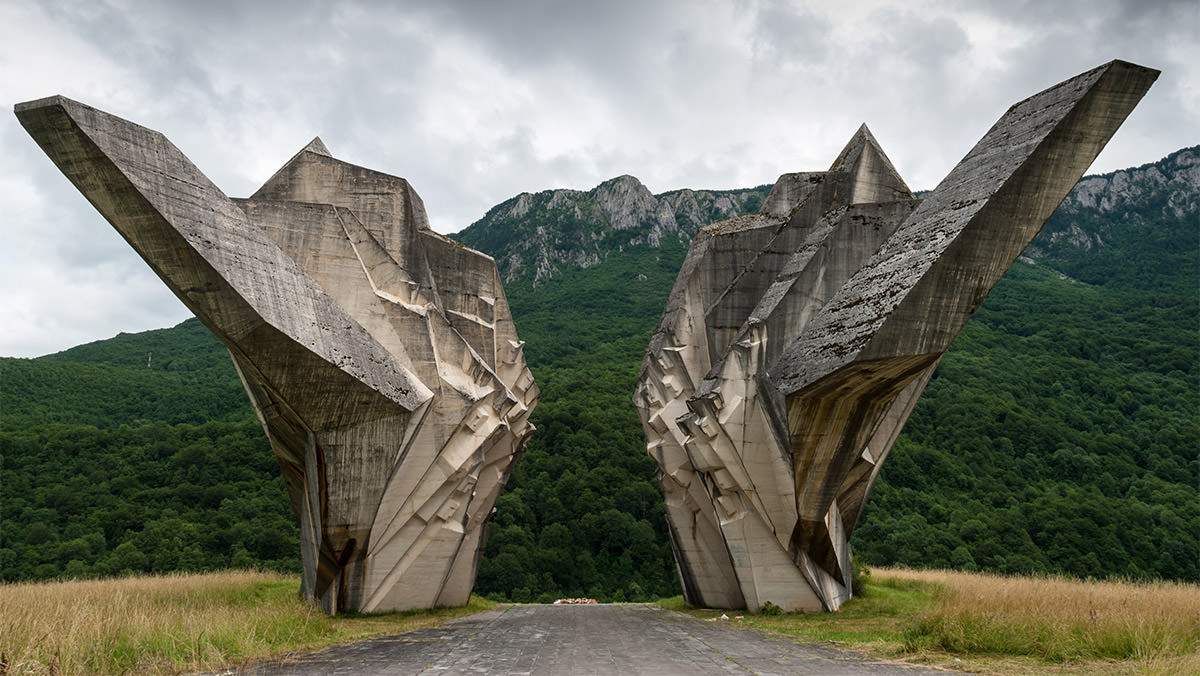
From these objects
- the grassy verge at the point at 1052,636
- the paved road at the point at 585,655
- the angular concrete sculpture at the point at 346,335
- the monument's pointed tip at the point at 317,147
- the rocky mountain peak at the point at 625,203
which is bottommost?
the paved road at the point at 585,655

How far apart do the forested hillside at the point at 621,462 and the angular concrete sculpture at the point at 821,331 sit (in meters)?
17.3

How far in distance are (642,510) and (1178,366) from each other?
33082mm

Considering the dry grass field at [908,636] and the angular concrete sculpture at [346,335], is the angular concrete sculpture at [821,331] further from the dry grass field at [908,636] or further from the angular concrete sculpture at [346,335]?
the angular concrete sculpture at [346,335]

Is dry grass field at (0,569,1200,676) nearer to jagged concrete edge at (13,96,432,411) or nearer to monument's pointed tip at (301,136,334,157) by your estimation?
jagged concrete edge at (13,96,432,411)

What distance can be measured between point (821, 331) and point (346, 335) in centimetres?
780

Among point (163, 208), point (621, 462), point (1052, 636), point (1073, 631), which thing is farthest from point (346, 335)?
point (621, 462)

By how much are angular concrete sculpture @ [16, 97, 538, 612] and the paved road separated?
2.66 m

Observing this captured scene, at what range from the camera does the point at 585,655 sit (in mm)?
9820

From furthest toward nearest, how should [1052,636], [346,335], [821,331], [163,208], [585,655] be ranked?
[821,331] < [346,335] < [163,208] < [585,655] < [1052,636]

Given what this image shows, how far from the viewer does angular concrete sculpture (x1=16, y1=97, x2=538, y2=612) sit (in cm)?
1039

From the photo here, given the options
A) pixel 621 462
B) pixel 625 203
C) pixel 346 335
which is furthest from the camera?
pixel 625 203

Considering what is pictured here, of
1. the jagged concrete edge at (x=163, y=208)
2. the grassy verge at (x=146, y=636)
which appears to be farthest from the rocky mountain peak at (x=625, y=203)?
the grassy verge at (x=146, y=636)

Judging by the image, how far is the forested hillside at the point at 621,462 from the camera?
101 feet

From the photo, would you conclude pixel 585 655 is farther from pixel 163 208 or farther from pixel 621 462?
pixel 621 462
